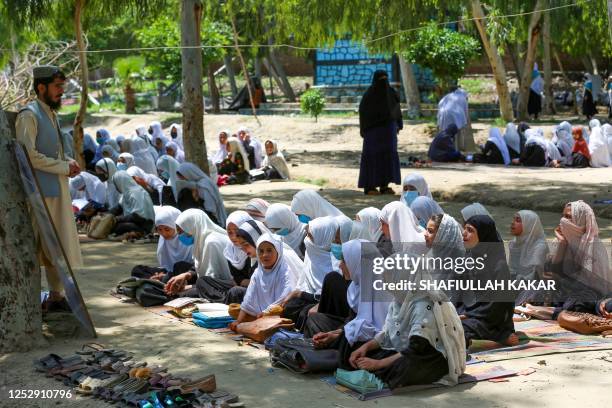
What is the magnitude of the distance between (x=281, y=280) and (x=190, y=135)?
18.3 ft

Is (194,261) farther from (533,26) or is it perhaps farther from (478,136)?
(533,26)

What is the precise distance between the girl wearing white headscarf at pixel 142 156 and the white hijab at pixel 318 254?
270 inches

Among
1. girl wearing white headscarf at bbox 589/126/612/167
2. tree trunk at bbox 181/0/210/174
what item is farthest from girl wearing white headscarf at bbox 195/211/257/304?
girl wearing white headscarf at bbox 589/126/612/167

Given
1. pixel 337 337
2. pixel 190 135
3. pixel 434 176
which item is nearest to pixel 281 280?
pixel 337 337

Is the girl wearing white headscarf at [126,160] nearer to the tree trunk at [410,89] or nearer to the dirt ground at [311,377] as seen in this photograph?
the dirt ground at [311,377]

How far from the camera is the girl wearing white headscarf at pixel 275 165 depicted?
44.8 feet

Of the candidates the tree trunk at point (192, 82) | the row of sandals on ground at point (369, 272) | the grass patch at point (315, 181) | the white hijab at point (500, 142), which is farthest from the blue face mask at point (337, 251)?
the white hijab at point (500, 142)

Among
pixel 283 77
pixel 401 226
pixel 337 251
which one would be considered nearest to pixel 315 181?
pixel 401 226

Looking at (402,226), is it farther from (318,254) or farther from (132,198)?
(132,198)

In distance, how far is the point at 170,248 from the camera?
714 cm

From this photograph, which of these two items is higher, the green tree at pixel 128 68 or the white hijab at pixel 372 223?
the green tree at pixel 128 68

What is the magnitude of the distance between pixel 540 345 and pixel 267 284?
1645mm

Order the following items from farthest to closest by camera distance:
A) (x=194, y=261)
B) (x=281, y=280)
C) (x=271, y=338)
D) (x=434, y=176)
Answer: (x=434, y=176)
(x=194, y=261)
(x=281, y=280)
(x=271, y=338)

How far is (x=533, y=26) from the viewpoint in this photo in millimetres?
17328
